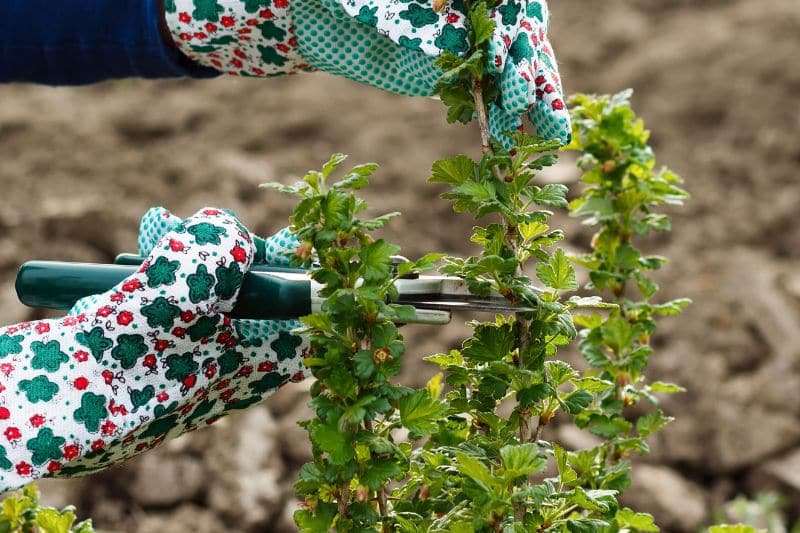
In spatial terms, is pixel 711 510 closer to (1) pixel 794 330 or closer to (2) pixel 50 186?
(1) pixel 794 330

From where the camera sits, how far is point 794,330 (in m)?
2.34

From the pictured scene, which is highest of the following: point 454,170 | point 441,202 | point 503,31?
point 503,31

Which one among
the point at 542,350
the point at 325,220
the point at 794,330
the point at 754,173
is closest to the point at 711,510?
the point at 794,330

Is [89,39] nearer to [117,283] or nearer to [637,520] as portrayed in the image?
[117,283]

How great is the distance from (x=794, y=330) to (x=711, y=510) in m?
0.53

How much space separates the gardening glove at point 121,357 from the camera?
2.63ft

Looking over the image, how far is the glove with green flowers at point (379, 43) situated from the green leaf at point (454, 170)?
5 cm

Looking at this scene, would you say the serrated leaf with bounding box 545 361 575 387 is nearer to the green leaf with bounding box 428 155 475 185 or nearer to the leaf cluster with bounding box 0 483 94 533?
the green leaf with bounding box 428 155 475 185

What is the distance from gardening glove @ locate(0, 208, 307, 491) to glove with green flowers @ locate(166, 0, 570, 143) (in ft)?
0.62

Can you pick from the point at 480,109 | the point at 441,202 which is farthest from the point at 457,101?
the point at 441,202

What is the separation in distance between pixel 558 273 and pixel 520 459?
0.16m

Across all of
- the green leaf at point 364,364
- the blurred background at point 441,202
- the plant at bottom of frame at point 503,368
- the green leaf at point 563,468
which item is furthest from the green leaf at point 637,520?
the blurred background at point 441,202

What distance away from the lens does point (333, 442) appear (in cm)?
77

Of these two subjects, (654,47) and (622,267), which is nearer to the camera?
(622,267)
